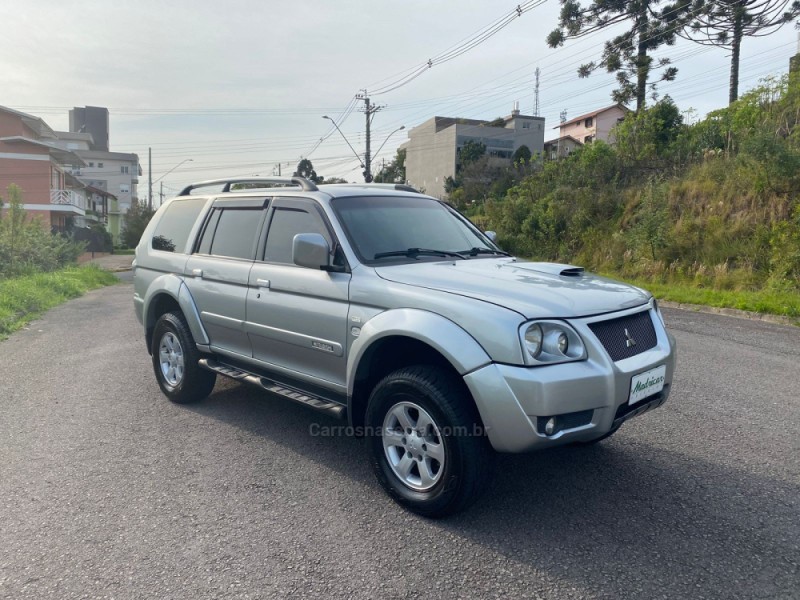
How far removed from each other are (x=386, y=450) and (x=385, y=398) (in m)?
0.32

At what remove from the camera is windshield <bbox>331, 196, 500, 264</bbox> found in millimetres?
4461

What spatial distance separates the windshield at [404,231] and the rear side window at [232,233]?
851 mm

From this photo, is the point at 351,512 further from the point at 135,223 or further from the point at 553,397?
the point at 135,223

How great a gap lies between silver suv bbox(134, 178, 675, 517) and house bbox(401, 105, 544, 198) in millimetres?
62824

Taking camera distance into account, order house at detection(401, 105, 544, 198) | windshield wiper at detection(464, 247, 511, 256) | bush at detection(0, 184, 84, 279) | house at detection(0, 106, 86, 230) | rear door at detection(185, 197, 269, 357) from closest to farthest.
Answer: windshield wiper at detection(464, 247, 511, 256)
rear door at detection(185, 197, 269, 357)
bush at detection(0, 184, 84, 279)
house at detection(0, 106, 86, 230)
house at detection(401, 105, 544, 198)

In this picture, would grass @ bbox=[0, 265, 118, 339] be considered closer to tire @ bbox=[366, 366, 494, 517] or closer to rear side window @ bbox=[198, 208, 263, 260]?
rear side window @ bbox=[198, 208, 263, 260]

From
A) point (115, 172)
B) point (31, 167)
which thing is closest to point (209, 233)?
point (31, 167)

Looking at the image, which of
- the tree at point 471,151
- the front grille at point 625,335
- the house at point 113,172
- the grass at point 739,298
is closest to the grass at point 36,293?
the front grille at point 625,335

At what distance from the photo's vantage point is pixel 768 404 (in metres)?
5.80

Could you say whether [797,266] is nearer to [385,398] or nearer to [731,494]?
[731,494]

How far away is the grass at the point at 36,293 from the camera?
11415 mm

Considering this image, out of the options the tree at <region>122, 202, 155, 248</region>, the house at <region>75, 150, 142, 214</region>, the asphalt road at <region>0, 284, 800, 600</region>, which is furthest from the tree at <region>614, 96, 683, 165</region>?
the house at <region>75, 150, 142, 214</region>

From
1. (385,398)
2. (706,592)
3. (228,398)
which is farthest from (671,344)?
(228,398)

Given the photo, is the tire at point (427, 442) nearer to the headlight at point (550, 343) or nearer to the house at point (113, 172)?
the headlight at point (550, 343)
